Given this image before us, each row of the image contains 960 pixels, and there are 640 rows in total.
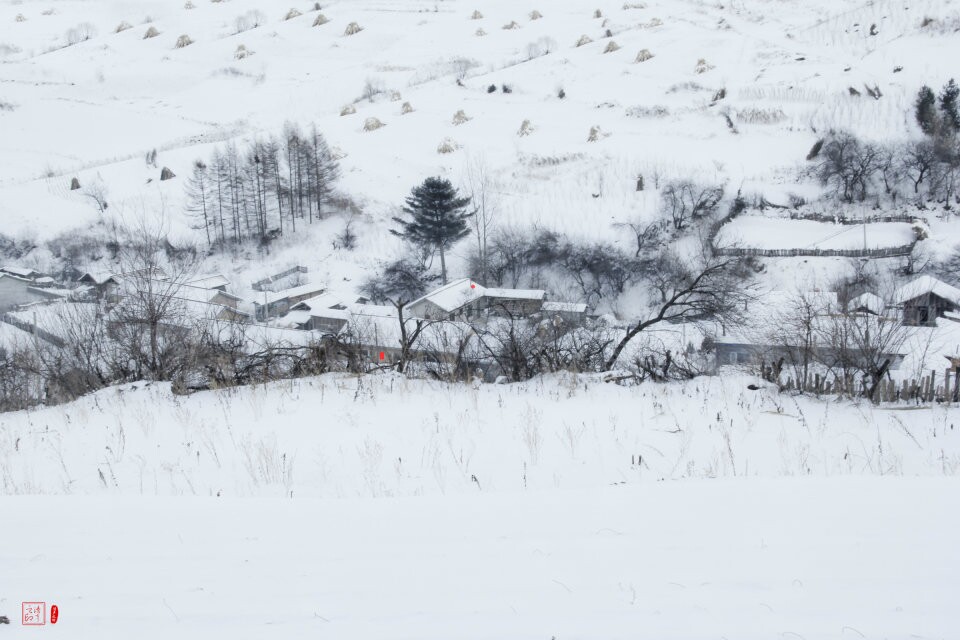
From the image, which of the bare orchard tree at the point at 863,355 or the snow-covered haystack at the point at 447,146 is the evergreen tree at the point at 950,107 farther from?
the bare orchard tree at the point at 863,355

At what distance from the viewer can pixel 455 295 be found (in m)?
21.7

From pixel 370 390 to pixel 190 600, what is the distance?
129 inches

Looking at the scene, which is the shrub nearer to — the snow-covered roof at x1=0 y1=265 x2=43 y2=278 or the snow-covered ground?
the snow-covered roof at x1=0 y1=265 x2=43 y2=278

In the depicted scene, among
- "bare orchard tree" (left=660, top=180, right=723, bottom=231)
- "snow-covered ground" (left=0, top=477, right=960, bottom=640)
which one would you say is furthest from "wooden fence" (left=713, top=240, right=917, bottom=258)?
"snow-covered ground" (left=0, top=477, right=960, bottom=640)

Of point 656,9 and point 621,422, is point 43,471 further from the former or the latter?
point 656,9

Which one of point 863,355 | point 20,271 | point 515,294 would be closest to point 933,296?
point 515,294

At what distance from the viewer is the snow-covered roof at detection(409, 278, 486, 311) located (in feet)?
68.6

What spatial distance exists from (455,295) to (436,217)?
504 cm

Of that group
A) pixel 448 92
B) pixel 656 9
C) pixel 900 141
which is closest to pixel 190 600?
pixel 900 141

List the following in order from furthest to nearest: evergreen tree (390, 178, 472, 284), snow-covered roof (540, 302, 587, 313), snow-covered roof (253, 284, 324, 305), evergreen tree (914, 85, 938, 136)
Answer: evergreen tree (914, 85, 938, 136), evergreen tree (390, 178, 472, 284), snow-covered roof (253, 284, 324, 305), snow-covered roof (540, 302, 587, 313)

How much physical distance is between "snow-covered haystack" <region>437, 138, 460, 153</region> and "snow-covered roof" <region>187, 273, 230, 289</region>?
39.4ft

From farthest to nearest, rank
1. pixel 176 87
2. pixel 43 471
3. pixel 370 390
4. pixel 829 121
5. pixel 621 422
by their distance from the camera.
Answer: pixel 176 87
pixel 829 121
pixel 370 390
pixel 621 422
pixel 43 471

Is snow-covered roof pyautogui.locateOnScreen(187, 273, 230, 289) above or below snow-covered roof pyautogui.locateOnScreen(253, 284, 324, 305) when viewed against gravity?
above

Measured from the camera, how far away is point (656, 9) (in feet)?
153
